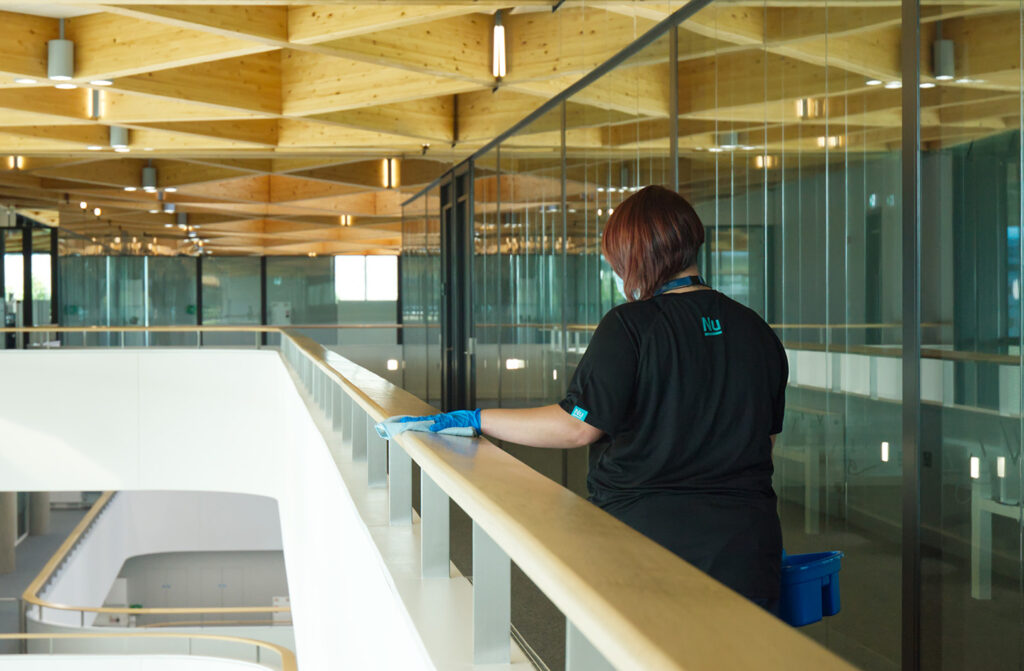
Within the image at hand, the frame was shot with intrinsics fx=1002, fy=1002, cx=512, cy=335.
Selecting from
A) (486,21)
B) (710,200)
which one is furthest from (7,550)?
(710,200)

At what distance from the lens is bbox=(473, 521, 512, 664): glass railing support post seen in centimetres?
175

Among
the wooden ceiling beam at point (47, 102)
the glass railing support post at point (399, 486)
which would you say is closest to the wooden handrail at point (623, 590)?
the glass railing support post at point (399, 486)

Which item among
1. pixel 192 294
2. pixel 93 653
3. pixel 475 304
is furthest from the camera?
pixel 192 294

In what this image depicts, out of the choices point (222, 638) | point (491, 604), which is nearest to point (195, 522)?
point (222, 638)

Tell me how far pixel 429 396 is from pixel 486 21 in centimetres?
582

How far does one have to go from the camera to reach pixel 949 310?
292 cm

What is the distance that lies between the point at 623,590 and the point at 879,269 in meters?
2.52

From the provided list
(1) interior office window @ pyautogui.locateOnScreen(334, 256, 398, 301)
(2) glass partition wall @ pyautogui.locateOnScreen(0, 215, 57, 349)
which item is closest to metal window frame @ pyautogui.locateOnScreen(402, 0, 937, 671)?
(2) glass partition wall @ pyautogui.locateOnScreen(0, 215, 57, 349)

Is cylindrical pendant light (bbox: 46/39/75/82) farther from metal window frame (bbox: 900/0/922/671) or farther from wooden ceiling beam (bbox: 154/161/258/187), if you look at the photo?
metal window frame (bbox: 900/0/922/671)

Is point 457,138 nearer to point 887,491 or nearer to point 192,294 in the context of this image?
point 887,491

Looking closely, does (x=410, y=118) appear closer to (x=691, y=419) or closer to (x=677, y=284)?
(x=677, y=284)

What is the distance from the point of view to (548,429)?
2.07 metres

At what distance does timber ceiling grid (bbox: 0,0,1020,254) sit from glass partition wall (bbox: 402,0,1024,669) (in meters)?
0.02

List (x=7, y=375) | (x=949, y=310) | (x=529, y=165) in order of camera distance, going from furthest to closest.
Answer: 1. (x=7, y=375)
2. (x=529, y=165)
3. (x=949, y=310)
